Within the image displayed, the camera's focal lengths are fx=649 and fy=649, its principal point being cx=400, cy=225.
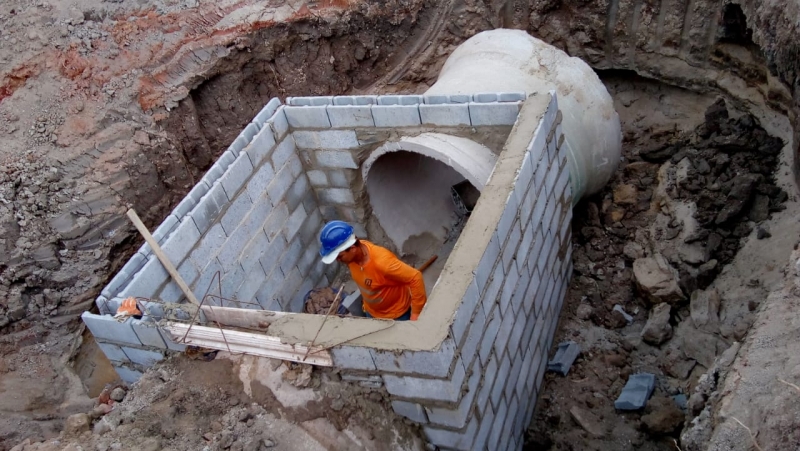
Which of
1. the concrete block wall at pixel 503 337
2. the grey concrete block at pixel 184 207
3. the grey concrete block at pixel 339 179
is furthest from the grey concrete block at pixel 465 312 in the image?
the grey concrete block at pixel 339 179

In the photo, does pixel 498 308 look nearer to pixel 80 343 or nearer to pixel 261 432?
pixel 261 432

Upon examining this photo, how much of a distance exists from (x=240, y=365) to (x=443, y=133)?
96.0 inches

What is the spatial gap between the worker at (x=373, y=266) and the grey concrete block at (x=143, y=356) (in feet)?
3.85

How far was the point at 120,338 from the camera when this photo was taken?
13.2 feet

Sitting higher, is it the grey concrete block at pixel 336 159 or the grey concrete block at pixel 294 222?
the grey concrete block at pixel 336 159

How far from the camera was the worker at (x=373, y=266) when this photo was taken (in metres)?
4.25

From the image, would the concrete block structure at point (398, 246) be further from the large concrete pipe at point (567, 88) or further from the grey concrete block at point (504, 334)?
the large concrete pipe at point (567, 88)

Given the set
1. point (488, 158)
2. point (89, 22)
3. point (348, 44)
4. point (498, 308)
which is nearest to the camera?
point (498, 308)

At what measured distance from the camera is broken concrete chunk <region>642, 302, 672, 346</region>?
16.4ft

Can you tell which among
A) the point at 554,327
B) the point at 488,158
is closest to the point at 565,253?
the point at 554,327

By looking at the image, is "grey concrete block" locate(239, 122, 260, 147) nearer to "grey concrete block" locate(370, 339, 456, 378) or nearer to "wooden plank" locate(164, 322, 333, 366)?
"wooden plank" locate(164, 322, 333, 366)

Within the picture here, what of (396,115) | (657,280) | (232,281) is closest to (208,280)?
(232,281)

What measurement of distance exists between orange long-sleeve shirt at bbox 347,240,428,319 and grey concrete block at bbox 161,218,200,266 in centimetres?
110

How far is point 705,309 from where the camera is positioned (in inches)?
194
